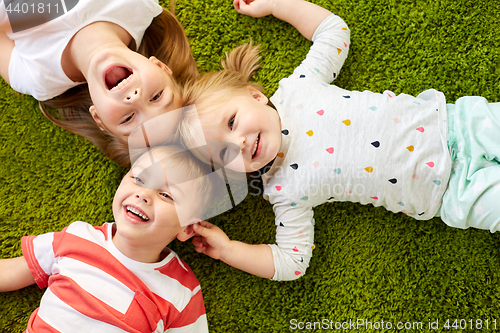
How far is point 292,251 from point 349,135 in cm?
33

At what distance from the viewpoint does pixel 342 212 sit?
984 millimetres

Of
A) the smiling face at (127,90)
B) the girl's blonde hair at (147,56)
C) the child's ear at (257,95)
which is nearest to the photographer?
the smiling face at (127,90)

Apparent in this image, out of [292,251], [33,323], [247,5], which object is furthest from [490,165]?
[33,323]

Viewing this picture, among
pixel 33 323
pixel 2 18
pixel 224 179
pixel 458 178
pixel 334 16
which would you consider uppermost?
pixel 334 16

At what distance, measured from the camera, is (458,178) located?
32.7 inches

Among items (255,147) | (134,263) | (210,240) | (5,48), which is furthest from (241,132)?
(5,48)

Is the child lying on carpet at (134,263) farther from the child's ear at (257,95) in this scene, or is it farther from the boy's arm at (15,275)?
the child's ear at (257,95)

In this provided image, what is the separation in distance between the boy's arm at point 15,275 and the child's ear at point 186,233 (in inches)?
16.4

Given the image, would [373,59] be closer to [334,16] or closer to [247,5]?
[334,16]

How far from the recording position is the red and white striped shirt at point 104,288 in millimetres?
828

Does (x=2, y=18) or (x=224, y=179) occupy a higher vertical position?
(x=2, y=18)

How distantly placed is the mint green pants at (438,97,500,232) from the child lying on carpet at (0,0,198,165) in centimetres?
67

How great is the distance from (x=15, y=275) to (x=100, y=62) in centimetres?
61

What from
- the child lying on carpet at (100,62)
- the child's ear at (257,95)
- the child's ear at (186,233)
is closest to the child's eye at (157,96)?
the child lying on carpet at (100,62)
